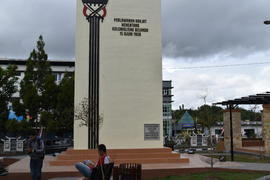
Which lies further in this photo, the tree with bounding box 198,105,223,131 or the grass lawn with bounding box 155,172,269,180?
the tree with bounding box 198,105,223,131

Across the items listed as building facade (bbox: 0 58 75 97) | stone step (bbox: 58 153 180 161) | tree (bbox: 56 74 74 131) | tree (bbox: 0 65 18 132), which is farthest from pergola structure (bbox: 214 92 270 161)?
building facade (bbox: 0 58 75 97)

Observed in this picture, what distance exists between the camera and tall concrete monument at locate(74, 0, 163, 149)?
15359mm

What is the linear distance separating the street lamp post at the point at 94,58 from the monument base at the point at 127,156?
751 millimetres

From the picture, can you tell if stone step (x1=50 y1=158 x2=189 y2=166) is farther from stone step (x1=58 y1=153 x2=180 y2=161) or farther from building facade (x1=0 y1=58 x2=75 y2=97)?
building facade (x1=0 y1=58 x2=75 y2=97)

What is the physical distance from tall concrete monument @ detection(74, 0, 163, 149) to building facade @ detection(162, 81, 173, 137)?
3787 centimetres

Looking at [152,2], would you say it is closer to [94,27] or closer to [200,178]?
[94,27]

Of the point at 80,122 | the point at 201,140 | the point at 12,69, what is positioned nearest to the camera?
the point at 80,122

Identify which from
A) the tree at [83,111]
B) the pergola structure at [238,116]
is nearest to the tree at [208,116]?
the pergola structure at [238,116]

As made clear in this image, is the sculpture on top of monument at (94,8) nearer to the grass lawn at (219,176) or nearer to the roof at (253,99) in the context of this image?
the grass lawn at (219,176)

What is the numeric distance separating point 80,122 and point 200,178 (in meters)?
6.64

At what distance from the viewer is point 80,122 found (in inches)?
593

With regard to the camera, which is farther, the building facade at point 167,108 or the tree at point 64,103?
the building facade at point 167,108

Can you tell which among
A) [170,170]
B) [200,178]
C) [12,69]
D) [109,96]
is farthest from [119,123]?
[12,69]

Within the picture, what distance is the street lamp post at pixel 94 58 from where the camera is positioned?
593 inches
